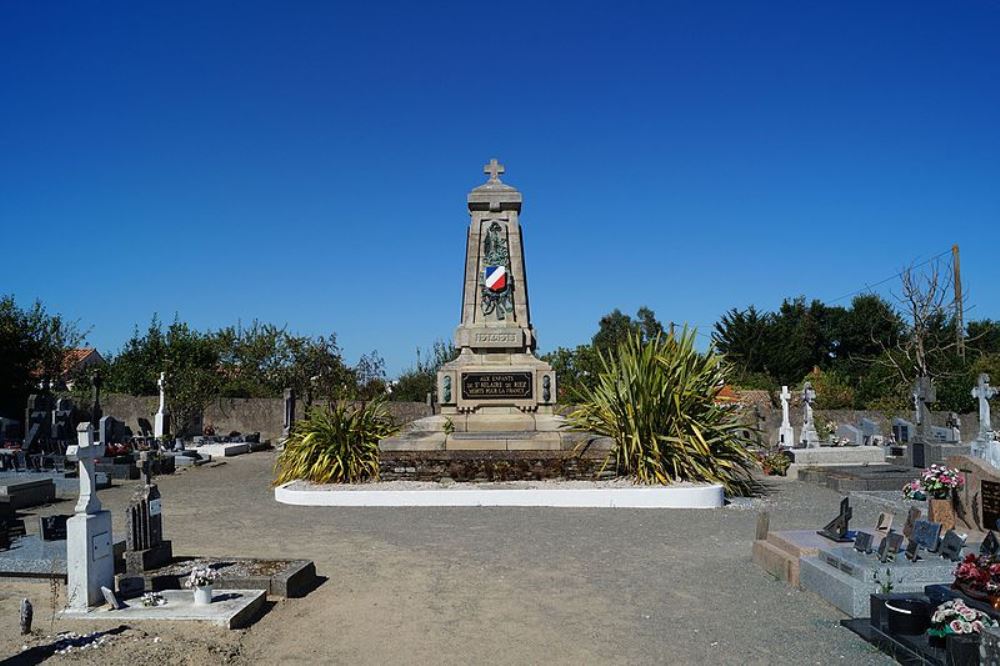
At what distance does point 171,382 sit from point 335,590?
2318cm

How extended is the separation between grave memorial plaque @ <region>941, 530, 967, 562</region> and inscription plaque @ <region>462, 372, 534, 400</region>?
833 cm

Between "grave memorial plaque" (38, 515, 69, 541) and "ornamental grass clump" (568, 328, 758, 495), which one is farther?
"ornamental grass clump" (568, 328, 758, 495)

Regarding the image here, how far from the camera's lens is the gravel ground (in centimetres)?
521

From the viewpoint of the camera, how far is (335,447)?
13.1 m

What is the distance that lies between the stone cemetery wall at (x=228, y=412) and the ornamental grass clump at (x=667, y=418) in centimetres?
1741

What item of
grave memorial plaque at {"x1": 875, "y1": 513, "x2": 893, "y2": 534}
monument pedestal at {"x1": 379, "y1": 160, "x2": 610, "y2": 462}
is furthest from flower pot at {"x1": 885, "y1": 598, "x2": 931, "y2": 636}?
monument pedestal at {"x1": 379, "y1": 160, "x2": 610, "y2": 462}

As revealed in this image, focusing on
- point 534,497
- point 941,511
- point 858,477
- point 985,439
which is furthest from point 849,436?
point 941,511

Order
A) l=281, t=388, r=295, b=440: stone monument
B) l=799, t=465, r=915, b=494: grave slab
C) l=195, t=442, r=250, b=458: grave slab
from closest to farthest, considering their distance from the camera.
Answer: l=799, t=465, r=915, b=494: grave slab < l=195, t=442, r=250, b=458: grave slab < l=281, t=388, r=295, b=440: stone monument

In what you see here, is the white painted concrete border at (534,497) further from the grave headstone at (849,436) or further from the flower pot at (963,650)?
the grave headstone at (849,436)

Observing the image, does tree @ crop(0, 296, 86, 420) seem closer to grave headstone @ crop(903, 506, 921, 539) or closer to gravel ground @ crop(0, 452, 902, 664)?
gravel ground @ crop(0, 452, 902, 664)

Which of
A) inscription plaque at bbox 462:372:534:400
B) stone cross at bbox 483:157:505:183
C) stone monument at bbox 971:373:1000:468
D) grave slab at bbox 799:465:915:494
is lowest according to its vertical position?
grave slab at bbox 799:465:915:494

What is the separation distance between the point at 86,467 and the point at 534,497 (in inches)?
267

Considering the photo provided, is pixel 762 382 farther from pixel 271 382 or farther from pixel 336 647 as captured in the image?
pixel 336 647

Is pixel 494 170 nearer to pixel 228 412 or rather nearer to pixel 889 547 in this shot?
pixel 889 547
